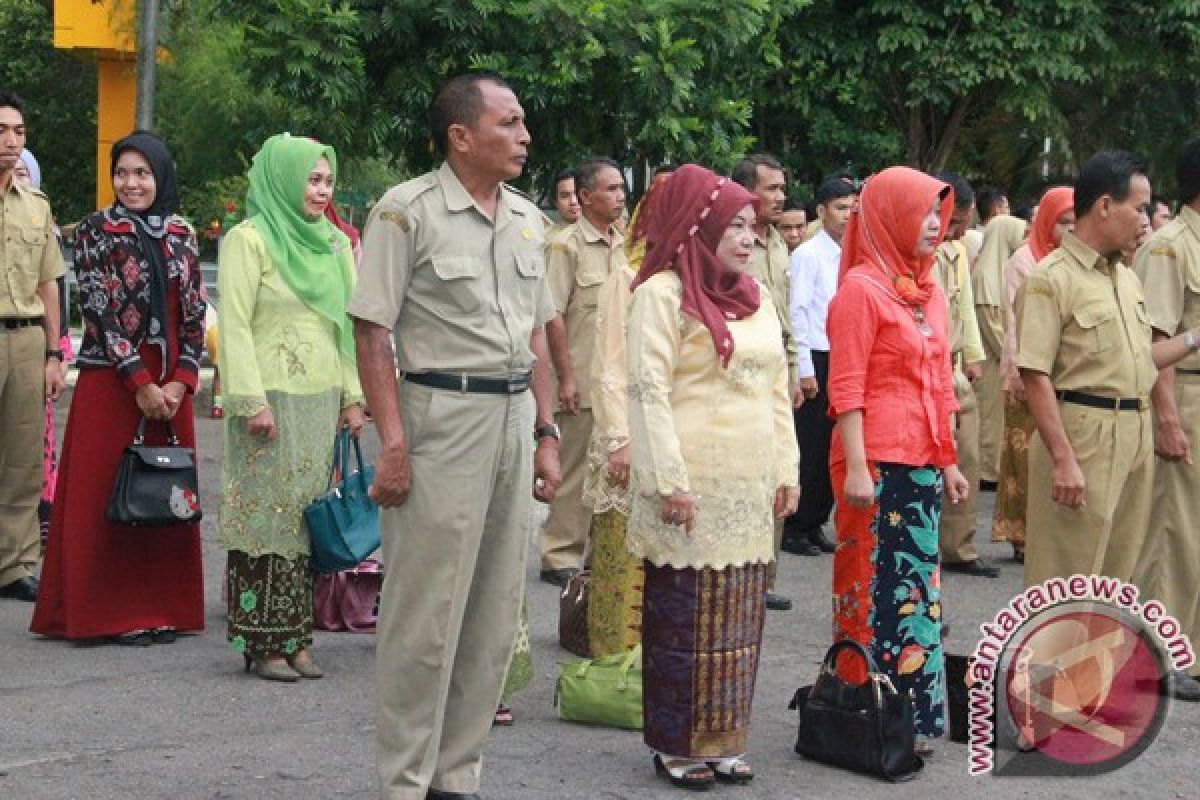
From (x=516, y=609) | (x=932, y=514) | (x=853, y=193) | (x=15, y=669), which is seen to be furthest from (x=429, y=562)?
(x=853, y=193)

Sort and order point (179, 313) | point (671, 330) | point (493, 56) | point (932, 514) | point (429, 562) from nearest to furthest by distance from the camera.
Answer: point (429, 562), point (671, 330), point (932, 514), point (179, 313), point (493, 56)

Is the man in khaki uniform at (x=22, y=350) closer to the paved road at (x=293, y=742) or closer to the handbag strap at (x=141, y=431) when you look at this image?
the paved road at (x=293, y=742)

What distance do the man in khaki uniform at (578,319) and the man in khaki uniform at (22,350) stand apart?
2.29 m

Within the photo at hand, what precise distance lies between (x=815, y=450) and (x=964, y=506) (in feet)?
2.83

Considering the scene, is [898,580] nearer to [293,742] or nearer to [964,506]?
[293,742]

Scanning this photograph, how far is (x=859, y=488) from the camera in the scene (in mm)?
6277

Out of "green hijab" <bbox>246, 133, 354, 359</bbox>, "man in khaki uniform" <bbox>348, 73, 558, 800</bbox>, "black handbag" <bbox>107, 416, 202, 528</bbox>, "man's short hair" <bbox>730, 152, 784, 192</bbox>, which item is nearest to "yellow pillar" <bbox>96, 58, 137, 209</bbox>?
"man's short hair" <bbox>730, 152, 784, 192</bbox>

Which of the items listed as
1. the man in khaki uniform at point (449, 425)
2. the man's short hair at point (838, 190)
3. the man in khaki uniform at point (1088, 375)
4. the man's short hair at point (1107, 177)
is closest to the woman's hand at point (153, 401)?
the man in khaki uniform at point (449, 425)

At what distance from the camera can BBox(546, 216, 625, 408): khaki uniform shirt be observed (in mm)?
9344

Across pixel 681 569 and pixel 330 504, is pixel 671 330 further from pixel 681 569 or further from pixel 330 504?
pixel 330 504

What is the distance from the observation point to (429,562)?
5.46m

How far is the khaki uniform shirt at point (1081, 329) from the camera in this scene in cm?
706

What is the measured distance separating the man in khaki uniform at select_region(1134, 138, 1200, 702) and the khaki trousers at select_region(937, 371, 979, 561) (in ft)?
8.16

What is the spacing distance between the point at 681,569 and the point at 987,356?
240 inches
